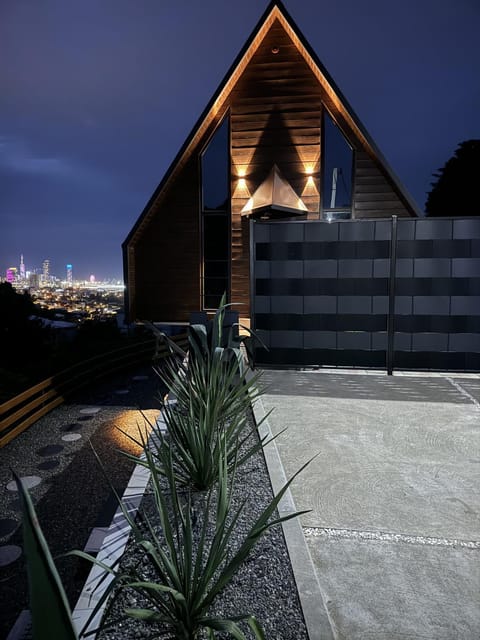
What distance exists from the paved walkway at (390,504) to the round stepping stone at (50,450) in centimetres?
303

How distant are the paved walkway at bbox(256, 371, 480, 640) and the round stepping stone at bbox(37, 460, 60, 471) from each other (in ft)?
9.51

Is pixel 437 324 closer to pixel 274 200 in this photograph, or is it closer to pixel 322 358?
pixel 322 358

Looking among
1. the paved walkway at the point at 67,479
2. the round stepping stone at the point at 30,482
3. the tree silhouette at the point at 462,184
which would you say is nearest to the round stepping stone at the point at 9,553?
the paved walkway at the point at 67,479

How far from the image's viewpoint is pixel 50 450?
19.4 feet

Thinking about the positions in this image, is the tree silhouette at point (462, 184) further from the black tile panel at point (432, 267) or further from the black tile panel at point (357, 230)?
the black tile panel at point (357, 230)

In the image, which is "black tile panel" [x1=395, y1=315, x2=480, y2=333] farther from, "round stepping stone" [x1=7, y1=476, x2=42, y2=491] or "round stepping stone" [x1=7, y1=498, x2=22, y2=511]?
"round stepping stone" [x1=7, y1=498, x2=22, y2=511]

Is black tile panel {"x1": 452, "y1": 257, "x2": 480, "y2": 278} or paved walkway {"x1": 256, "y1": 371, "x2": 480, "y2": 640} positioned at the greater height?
black tile panel {"x1": 452, "y1": 257, "x2": 480, "y2": 278}

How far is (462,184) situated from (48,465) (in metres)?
34.0

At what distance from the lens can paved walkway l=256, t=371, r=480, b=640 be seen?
228 cm

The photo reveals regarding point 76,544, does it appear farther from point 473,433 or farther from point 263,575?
point 473,433

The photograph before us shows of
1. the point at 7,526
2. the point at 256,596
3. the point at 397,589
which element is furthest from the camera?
the point at 7,526

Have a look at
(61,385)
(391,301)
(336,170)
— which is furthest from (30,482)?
(336,170)

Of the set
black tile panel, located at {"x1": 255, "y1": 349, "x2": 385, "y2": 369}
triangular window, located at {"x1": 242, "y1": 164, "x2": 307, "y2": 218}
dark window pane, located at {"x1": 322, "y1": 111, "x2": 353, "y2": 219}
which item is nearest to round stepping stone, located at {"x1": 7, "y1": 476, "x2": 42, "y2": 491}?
black tile panel, located at {"x1": 255, "y1": 349, "x2": 385, "y2": 369}

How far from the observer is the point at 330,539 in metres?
2.89
